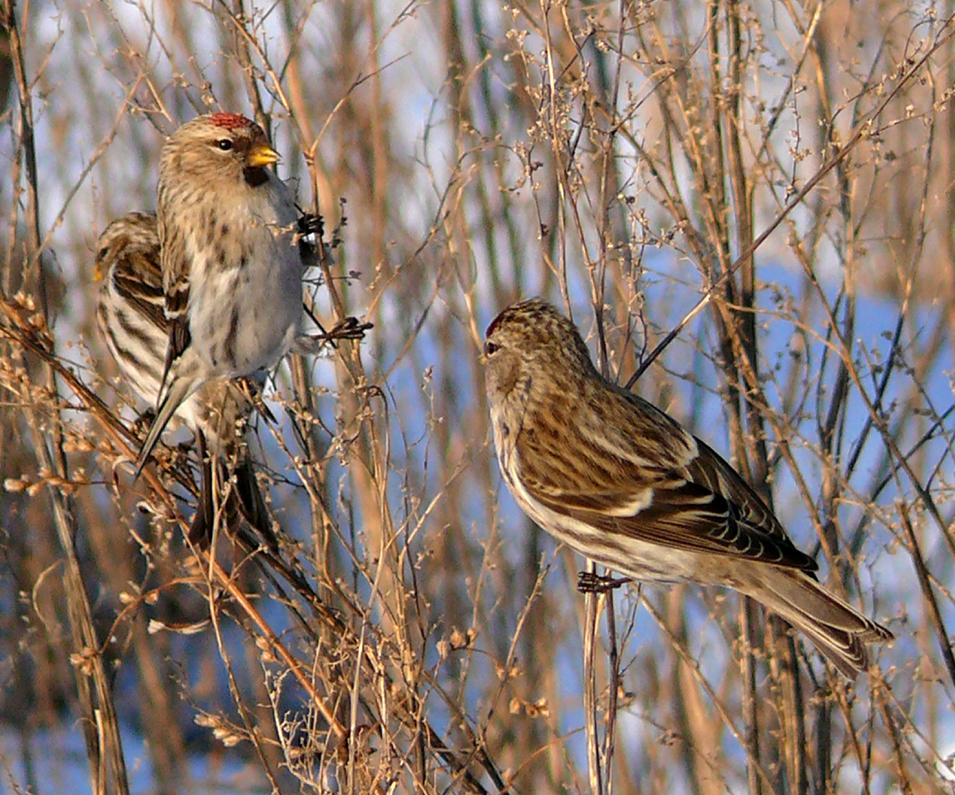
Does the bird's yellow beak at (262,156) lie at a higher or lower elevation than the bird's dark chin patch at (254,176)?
higher

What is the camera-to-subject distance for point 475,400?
479cm

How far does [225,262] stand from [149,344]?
63 centimetres

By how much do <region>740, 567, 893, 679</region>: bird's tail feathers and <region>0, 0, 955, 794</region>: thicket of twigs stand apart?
8.2 inches

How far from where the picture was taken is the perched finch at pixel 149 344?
3287mm

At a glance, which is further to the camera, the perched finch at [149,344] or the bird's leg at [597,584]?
the perched finch at [149,344]

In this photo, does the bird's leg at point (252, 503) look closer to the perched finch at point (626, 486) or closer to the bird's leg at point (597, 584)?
the perched finch at point (626, 486)

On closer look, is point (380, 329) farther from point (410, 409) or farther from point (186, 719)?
point (186, 719)

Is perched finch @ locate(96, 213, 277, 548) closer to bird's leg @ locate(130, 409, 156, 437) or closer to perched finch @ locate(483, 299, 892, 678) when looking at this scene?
bird's leg @ locate(130, 409, 156, 437)

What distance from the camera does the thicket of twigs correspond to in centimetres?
261

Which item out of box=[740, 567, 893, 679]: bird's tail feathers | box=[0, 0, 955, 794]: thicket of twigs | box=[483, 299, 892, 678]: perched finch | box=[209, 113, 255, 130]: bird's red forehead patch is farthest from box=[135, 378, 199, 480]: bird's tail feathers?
box=[740, 567, 893, 679]: bird's tail feathers

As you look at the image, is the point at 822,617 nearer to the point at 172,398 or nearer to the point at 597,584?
the point at 597,584

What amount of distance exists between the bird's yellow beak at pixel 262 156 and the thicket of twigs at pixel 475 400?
0.12 meters

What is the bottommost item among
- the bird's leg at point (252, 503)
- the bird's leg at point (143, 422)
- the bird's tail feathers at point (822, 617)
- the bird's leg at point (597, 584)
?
the bird's tail feathers at point (822, 617)

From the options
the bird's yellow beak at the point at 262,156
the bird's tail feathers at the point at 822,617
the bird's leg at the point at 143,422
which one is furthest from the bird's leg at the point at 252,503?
the bird's tail feathers at the point at 822,617
